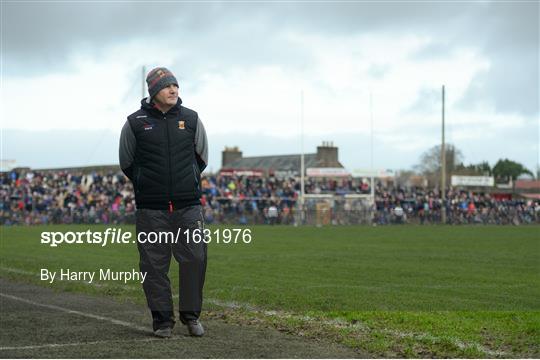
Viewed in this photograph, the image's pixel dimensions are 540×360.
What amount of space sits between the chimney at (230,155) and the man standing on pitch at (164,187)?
3902 inches

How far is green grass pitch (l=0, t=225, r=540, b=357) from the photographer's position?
704 centimetres

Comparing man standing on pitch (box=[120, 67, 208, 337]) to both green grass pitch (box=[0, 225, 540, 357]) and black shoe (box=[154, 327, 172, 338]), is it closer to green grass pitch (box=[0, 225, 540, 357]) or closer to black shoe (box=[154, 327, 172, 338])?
black shoe (box=[154, 327, 172, 338])

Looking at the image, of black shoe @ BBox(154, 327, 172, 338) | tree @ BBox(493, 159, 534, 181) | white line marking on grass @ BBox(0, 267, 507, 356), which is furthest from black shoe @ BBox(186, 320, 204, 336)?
tree @ BBox(493, 159, 534, 181)

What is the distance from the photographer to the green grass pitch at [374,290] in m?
7.04

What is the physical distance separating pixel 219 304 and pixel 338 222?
38.7 meters

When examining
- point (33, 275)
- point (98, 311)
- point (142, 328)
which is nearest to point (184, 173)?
point (142, 328)

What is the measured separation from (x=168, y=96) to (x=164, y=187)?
75 cm

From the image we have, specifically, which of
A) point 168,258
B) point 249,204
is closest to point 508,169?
point 249,204

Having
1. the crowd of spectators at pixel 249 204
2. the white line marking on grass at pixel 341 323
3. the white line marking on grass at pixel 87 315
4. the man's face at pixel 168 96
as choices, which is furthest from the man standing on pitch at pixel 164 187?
the crowd of spectators at pixel 249 204

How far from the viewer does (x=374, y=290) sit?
11.2m

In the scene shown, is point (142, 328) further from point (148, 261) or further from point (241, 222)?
point (241, 222)

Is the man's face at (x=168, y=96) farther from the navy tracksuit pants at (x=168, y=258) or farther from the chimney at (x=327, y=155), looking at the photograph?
the chimney at (x=327, y=155)

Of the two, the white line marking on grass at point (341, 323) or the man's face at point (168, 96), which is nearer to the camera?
the white line marking on grass at point (341, 323)

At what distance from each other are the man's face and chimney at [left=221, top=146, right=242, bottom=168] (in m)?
99.2
